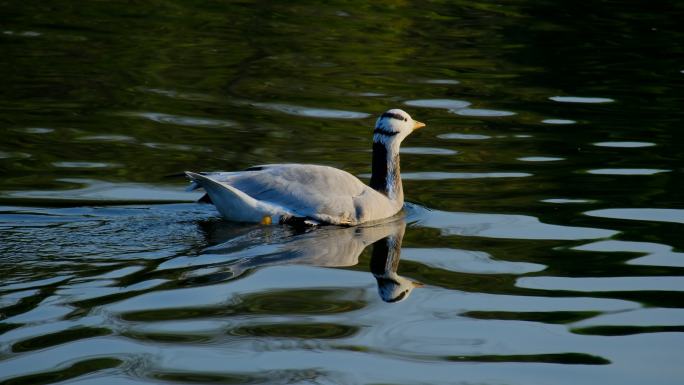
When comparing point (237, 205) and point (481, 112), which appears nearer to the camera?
point (237, 205)

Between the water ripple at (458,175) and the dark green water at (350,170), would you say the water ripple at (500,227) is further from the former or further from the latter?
the water ripple at (458,175)

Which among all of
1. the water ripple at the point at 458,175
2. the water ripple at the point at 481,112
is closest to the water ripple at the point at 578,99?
the water ripple at the point at 481,112

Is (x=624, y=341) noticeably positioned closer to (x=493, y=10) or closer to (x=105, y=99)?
(x=105, y=99)

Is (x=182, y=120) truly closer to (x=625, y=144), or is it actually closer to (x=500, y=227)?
(x=625, y=144)

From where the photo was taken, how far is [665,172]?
1285 centimetres

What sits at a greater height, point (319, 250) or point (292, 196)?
point (292, 196)

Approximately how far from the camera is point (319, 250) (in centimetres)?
1014

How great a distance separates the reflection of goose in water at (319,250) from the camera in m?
9.24

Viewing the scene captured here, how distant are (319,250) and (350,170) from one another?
3.21 m

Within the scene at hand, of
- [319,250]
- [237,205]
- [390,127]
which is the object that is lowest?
[319,250]

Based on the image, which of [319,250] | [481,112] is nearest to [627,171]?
[481,112]

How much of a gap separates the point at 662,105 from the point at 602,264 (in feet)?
23.8

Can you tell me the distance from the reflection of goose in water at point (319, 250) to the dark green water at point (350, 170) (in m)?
0.04

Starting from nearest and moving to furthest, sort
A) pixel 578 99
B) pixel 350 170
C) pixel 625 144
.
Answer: pixel 350 170, pixel 625 144, pixel 578 99
